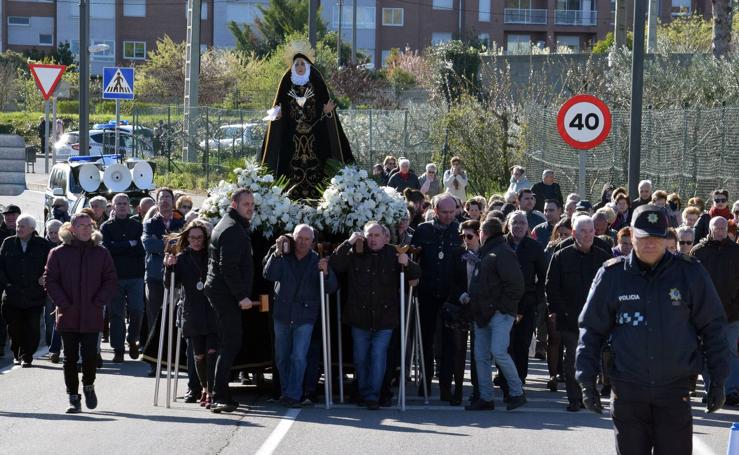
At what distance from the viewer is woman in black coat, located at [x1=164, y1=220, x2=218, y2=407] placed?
1198 cm

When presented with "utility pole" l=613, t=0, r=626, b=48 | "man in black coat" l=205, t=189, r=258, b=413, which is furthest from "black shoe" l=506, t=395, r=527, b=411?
"utility pole" l=613, t=0, r=626, b=48

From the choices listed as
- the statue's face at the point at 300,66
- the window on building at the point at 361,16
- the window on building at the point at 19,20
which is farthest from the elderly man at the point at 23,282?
the window on building at the point at 19,20

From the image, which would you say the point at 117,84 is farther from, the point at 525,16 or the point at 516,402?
the point at 525,16

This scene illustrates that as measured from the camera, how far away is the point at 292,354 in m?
12.3

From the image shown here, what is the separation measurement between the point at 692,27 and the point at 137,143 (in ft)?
76.1

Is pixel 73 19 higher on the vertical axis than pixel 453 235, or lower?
higher

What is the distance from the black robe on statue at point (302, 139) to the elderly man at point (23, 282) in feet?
9.85

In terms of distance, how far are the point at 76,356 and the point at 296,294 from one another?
2177 mm

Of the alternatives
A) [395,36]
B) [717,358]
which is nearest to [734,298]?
[717,358]

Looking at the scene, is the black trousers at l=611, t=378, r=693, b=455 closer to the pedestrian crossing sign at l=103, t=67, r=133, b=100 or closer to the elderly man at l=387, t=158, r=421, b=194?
the elderly man at l=387, t=158, r=421, b=194

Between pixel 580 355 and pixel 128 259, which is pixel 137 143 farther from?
pixel 580 355

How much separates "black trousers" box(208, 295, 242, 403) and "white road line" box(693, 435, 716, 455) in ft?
14.0

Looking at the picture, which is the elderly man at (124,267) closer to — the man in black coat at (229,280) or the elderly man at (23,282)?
the elderly man at (23,282)

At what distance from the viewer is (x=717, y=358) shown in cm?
707
